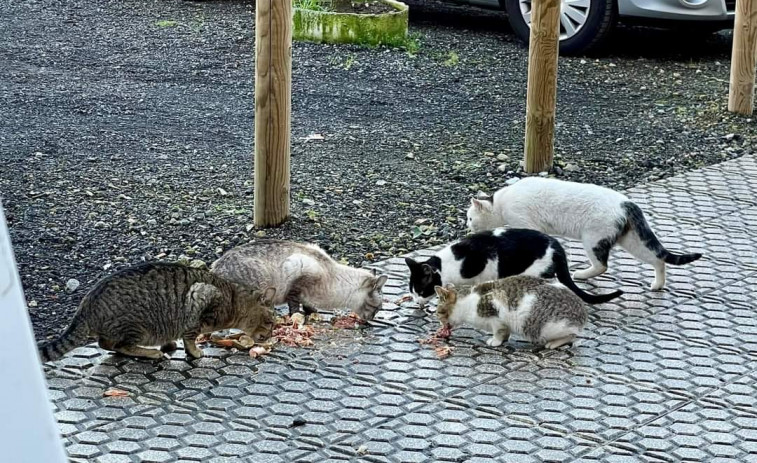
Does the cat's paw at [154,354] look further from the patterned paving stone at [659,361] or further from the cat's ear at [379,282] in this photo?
the patterned paving stone at [659,361]

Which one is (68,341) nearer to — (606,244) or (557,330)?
(557,330)

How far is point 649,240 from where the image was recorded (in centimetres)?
554

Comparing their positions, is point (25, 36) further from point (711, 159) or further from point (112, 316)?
point (112, 316)

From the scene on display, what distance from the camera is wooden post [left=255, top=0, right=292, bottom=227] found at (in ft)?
20.3

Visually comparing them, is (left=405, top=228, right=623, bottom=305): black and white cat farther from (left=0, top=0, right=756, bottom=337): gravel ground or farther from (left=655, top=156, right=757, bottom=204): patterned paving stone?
(left=655, top=156, right=757, bottom=204): patterned paving stone

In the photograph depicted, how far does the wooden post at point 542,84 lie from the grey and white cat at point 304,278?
2682mm

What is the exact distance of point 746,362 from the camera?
4.83 metres

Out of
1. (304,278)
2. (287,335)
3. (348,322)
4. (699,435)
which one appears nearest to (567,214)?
(348,322)

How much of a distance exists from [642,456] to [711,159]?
4585 millimetres

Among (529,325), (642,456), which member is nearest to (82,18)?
(529,325)

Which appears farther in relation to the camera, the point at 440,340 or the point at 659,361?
the point at 440,340

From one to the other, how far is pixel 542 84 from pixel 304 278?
3.03 meters

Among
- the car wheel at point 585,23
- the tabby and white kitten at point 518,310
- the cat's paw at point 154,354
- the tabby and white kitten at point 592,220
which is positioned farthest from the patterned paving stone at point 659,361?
the car wheel at point 585,23

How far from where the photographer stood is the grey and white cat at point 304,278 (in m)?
5.11
